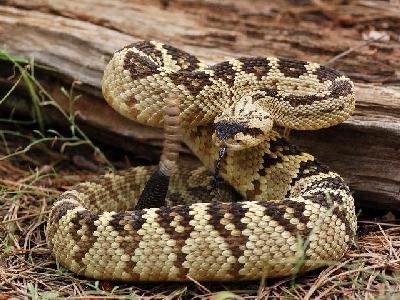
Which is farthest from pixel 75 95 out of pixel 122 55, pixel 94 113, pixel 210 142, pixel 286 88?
pixel 286 88

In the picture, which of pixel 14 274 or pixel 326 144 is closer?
pixel 14 274

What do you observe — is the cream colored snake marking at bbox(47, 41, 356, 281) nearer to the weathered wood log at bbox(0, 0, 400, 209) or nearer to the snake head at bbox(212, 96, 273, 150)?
the snake head at bbox(212, 96, 273, 150)

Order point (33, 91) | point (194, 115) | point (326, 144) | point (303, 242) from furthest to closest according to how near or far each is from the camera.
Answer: point (33, 91), point (326, 144), point (194, 115), point (303, 242)

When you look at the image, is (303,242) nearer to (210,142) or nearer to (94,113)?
(210,142)

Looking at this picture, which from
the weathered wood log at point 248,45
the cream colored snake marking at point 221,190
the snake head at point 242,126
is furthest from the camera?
the weathered wood log at point 248,45

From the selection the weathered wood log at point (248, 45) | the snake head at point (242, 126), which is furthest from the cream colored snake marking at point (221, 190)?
the weathered wood log at point (248, 45)

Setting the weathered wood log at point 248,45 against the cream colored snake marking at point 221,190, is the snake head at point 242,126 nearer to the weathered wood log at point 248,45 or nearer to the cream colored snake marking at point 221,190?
the cream colored snake marking at point 221,190

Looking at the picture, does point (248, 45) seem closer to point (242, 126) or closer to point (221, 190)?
point (221, 190)

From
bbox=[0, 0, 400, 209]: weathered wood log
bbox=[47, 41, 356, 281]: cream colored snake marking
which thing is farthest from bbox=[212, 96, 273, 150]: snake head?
bbox=[0, 0, 400, 209]: weathered wood log
